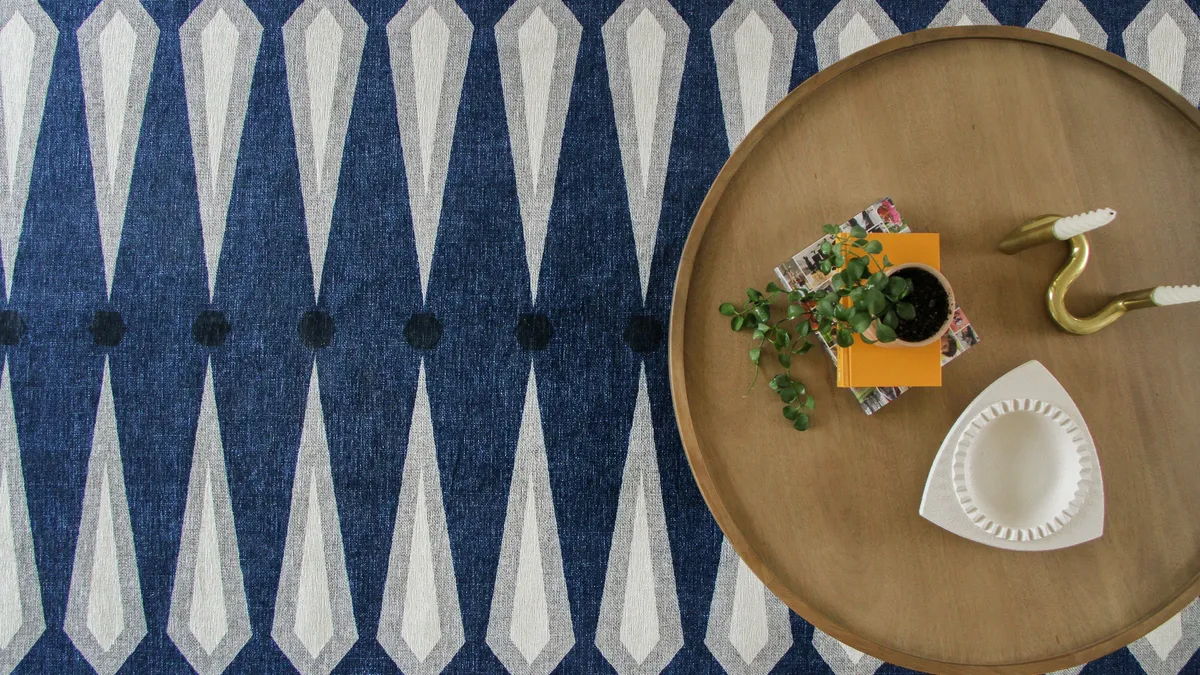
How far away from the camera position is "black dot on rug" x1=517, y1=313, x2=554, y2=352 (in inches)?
46.2

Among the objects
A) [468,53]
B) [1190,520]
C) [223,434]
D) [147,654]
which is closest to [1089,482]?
[1190,520]

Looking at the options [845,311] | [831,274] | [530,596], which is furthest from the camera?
[530,596]

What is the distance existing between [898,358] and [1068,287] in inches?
9.0

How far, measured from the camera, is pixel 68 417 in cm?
118

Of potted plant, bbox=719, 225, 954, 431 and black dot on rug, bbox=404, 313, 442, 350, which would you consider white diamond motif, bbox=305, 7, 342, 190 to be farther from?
potted plant, bbox=719, 225, 954, 431

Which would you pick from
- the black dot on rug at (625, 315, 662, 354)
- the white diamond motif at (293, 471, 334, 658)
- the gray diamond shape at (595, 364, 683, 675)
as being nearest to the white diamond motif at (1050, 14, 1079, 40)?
the black dot on rug at (625, 315, 662, 354)

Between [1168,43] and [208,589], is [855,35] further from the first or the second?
[208,589]

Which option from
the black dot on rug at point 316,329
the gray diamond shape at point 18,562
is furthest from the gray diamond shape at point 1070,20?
the gray diamond shape at point 18,562

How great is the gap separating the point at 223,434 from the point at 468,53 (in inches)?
28.8

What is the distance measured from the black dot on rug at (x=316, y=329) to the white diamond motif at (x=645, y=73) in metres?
0.56

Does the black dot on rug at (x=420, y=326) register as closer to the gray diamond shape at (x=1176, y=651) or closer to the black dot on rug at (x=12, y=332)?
the black dot on rug at (x=12, y=332)

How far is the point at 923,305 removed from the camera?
0.75 meters

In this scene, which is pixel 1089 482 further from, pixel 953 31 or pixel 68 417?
pixel 68 417

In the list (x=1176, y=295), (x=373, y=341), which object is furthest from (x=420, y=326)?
(x=1176, y=295)
